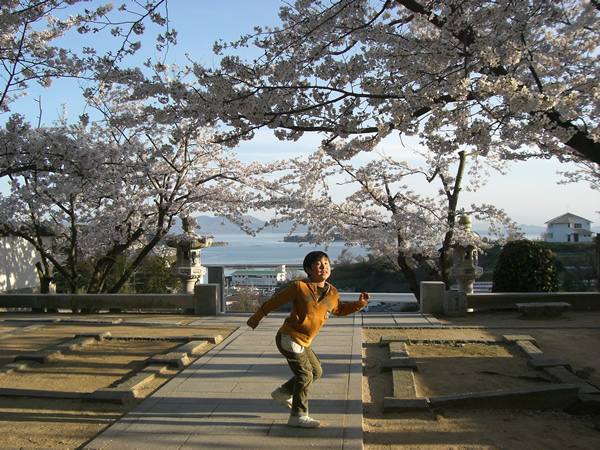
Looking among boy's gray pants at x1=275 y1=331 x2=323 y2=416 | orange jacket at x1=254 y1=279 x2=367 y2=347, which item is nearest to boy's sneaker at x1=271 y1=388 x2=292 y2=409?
boy's gray pants at x1=275 y1=331 x2=323 y2=416

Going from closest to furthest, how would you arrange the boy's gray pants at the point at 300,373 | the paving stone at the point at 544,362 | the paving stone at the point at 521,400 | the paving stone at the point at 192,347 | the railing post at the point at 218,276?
the boy's gray pants at the point at 300,373 → the paving stone at the point at 521,400 → the paving stone at the point at 544,362 → the paving stone at the point at 192,347 → the railing post at the point at 218,276

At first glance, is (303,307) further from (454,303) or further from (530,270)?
(530,270)

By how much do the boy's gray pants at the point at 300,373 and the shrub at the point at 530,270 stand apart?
30.1 ft

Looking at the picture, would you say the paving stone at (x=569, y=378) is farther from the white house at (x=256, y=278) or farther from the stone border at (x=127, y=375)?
the white house at (x=256, y=278)

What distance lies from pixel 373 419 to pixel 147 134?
44.0ft

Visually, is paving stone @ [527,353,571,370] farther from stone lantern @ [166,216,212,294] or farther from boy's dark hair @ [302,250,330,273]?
stone lantern @ [166,216,212,294]

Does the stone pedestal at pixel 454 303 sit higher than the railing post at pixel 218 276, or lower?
lower

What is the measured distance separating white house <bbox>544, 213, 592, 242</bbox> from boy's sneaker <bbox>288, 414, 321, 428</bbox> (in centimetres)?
Answer: 4954

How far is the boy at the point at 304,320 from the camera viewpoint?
4629 mm

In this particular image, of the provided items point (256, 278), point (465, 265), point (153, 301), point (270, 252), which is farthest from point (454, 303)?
point (270, 252)

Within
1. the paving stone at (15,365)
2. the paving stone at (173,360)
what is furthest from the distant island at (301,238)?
the paving stone at (15,365)

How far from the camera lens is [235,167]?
56.7 feet

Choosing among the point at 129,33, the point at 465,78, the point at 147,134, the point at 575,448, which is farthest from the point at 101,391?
the point at 147,134

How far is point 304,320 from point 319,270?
0.46 m
